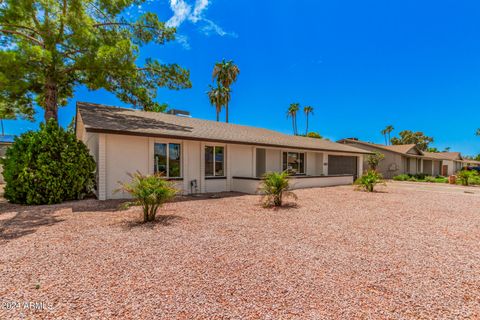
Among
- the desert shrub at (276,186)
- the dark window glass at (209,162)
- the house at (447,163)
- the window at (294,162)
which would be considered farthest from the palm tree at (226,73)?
the house at (447,163)

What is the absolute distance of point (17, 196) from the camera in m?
8.12

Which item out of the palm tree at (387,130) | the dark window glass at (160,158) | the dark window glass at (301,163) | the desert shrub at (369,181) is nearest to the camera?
the dark window glass at (160,158)

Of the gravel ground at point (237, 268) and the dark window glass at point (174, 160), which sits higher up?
the dark window glass at point (174, 160)

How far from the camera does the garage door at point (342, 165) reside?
62.2ft

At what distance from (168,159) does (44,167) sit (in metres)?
4.34

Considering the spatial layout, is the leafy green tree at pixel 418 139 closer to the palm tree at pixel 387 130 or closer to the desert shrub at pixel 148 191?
the palm tree at pixel 387 130

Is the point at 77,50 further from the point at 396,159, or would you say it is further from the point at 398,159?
the point at 398,159

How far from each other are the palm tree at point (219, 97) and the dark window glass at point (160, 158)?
74.8 ft

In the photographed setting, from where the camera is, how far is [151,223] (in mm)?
5980

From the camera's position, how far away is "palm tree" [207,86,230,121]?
106 ft

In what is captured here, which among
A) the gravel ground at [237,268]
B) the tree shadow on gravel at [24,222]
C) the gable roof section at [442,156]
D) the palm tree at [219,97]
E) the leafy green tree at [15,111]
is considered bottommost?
the gravel ground at [237,268]

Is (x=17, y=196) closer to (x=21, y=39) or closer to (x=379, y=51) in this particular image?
(x=21, y=39)

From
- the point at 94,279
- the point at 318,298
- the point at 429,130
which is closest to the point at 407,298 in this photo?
the point at 318,298

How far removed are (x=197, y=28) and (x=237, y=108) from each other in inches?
672
